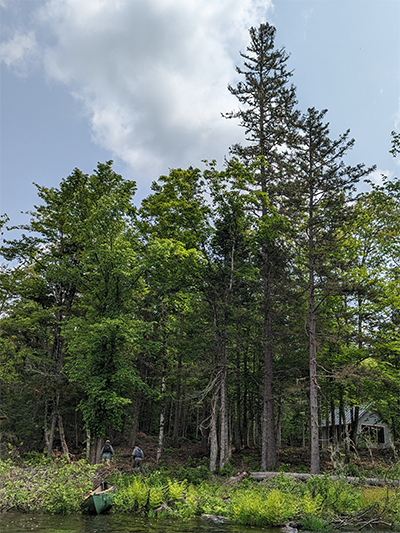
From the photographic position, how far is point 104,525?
35.5 ft

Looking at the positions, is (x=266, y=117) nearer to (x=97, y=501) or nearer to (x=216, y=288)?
(x=216, y=288)

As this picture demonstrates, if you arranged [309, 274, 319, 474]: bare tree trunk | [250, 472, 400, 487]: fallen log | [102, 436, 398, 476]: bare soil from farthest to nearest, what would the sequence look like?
[102, 436, 398, 476]: bare soil, [309, 274, 319, 474]: bare tree trunk, [250, 472, 400, 487]: fallen log

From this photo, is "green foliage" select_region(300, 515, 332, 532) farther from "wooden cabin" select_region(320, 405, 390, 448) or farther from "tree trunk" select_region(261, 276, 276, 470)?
"tree trunk" select_region(261, 276, 276, 470)

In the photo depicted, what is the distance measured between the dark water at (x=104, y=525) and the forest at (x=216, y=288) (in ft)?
22.0

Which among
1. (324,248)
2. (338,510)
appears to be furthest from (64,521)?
(324,248)

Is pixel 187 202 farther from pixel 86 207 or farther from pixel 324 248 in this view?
pixel 324 248

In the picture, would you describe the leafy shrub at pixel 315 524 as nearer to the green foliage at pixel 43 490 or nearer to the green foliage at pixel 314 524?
the green foliage at pixel 314 524

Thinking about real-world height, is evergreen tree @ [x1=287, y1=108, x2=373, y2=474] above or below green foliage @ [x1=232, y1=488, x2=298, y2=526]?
above

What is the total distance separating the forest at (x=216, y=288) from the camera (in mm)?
20047

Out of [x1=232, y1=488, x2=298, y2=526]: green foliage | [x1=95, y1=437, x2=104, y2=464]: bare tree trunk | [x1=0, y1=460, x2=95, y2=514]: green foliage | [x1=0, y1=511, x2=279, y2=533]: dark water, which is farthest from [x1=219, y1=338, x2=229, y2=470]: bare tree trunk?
[x1=232, y1=488, x2=298, y2=526]: green foliage

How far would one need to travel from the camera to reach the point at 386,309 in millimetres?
22234

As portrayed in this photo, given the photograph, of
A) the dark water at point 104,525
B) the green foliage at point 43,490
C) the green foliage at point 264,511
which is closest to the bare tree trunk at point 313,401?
the green foliage at point 264,511

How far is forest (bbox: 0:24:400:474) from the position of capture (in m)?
20.0

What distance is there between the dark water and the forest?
6702mm
